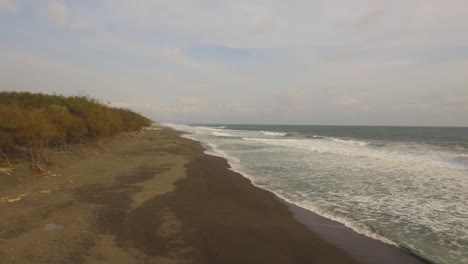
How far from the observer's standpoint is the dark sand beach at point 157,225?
24.7ft

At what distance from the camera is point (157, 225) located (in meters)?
9.48

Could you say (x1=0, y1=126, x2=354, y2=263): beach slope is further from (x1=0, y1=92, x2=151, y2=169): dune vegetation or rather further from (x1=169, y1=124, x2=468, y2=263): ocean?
(x1=169, y1=124, x2=468, y2=263): ocean

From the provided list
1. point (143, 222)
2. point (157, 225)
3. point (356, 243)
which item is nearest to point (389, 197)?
point (356, 243)

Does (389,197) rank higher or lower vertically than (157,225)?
higher

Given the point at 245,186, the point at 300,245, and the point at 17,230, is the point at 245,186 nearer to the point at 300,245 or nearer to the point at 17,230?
the point at 300,245

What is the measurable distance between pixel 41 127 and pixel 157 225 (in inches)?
373

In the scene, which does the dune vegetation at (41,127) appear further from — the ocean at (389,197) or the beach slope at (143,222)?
the ocean at (389,197)

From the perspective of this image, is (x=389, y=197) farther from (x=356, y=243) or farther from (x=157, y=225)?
(x=157, y=225)

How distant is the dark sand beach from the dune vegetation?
159 cm

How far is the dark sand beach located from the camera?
7523mm

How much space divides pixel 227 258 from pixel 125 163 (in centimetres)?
1407

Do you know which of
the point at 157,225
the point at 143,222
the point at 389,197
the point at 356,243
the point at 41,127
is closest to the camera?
the point at 356,243

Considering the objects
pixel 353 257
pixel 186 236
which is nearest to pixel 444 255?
pixel 353 257

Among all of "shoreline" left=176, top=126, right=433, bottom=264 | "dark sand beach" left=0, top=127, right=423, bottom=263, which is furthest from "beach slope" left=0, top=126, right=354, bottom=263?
"shoreline" left=176, top=126, right=433, bottom=264
